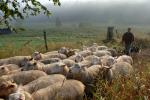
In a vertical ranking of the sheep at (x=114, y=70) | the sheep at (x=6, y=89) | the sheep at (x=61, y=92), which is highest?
the sheep at (x=6, y=89)

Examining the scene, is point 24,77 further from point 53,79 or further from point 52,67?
point 52,67

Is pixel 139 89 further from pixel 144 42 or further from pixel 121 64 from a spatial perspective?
pixel 144 42

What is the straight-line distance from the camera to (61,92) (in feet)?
29.8

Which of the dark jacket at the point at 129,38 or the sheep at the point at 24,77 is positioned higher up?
the sheep at the point at 24,77

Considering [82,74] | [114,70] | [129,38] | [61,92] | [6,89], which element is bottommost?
[129,38]

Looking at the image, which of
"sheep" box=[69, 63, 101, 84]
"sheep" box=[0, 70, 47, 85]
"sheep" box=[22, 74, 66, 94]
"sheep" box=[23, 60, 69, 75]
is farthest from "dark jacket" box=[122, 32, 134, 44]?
"sheep" box=[22, 74, 66, 94]

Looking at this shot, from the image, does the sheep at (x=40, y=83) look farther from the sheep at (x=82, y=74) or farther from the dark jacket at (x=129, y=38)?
the dark jacket at (x=129, y=38)

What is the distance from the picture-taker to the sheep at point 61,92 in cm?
879

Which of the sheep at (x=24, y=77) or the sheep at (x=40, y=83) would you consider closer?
the sheep at (x=40, y=83)

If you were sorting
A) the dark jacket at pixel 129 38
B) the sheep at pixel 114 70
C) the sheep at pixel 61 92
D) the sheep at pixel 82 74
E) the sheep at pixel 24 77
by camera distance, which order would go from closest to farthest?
the sheep at pixel 61 92 < the sheep at pixel 24 77 < the sheep at pixel 114 70 < the sheep at pixel 82 74 < the dark jacket at pixel 129 38

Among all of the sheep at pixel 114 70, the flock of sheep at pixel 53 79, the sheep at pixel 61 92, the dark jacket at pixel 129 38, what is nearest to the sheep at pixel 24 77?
the flock of sheep at pixel 53 79

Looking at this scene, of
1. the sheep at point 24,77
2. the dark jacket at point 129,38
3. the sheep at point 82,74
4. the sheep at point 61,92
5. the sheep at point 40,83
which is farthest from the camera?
the dark jacket at point 129,38

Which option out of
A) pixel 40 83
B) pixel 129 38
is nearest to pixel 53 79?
pixel 40 83

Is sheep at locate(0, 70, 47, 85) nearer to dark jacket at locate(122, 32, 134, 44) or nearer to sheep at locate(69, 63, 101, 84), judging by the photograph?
sheep at locate(69, 63, 101, 84)
